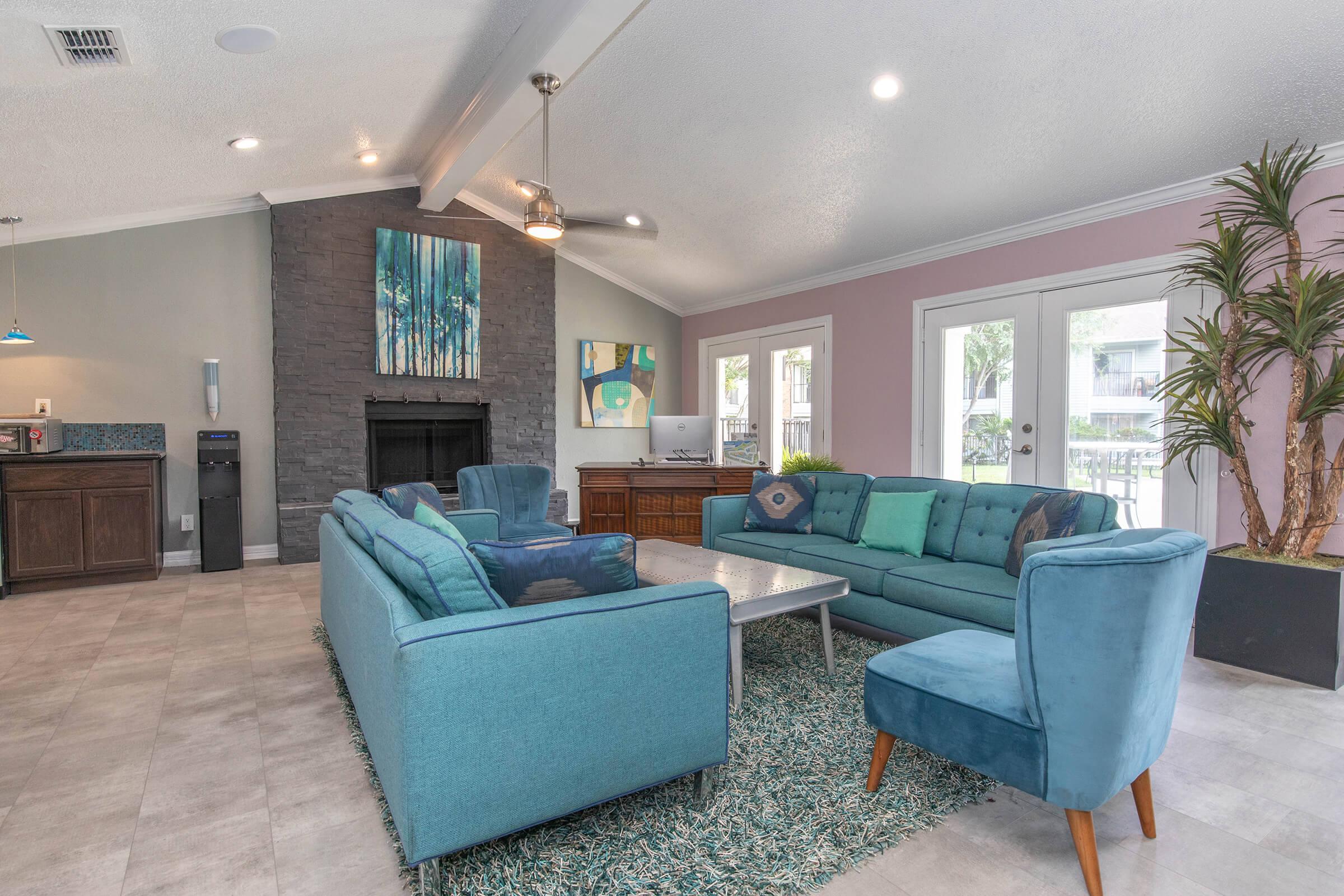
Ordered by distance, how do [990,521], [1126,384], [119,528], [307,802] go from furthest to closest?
[119,528], [1126,384], [990,521], [307,802]

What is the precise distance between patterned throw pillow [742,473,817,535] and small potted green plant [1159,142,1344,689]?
1961 mm

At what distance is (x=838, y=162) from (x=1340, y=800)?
3907 mm

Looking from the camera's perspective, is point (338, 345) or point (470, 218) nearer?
point (338, 345)

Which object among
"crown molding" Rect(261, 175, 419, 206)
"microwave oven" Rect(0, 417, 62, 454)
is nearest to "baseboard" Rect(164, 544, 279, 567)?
"microwave oven" Rect(0, 417, 62, 454)

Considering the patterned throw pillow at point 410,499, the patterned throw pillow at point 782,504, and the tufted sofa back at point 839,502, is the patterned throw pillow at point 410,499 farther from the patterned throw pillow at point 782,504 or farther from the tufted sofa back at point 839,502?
the tufted sofa back at point 839,502

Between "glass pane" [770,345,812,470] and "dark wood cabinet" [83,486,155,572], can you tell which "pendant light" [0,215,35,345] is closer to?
"dark wood cabinet" [83,486,155,572]

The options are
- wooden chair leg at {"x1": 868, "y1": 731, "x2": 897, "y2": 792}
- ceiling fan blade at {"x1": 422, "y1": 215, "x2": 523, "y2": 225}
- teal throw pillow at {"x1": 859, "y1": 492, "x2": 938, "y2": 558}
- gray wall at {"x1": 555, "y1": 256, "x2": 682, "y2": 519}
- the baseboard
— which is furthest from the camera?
gray wall at {"x1": 555, "y1": 256, "x2": 682, "y2": 519}

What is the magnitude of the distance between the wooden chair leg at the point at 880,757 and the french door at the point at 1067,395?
2814 mm

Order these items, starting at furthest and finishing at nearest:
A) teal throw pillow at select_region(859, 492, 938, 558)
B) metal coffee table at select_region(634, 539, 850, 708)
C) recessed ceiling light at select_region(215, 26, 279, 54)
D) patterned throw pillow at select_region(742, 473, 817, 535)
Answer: patterned throw pillow at select_region(742, 473, 817, 535) → teal throw pillow at select_region(859, 492, 938, 558) → recessed ceiling light at select_region(215, 26, 279, 54) → metal coffee table at select_region(634, 539, 850, 708)

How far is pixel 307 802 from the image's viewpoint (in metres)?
2.04

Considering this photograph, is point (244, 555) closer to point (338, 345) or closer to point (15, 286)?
point (338, 345)

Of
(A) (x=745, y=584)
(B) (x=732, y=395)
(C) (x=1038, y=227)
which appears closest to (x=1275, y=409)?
(C) (x=1038, y=227)

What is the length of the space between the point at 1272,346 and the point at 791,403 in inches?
152

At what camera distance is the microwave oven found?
454 centimetres
